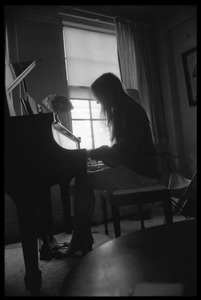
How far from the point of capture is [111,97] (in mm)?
1981

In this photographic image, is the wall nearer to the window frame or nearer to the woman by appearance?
the window frame

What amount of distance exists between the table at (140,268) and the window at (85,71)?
2530 millimetres

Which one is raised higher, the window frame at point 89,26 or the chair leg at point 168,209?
the window frame at point 89,26

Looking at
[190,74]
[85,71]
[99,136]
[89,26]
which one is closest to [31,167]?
[99,136]

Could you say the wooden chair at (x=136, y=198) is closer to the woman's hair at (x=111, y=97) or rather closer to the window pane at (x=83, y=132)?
the woman's hair at (x=111, y=97)

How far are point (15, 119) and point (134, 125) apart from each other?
0.88 m

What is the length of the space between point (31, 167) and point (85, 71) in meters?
2.34

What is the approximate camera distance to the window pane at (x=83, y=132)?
3289 mm

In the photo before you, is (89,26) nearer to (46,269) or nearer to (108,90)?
(108,90)

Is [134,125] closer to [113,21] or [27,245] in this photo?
[27,245]

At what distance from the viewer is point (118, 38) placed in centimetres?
346

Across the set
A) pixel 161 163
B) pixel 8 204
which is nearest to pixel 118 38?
pixel 161 163

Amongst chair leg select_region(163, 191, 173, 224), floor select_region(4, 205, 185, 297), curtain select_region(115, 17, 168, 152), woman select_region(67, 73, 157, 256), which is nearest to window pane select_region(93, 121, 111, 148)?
curtain select_region(115, 17, 168, 152)

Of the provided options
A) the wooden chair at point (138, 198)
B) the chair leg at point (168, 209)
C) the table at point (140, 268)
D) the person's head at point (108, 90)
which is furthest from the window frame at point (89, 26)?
the table at point (140, 268)
